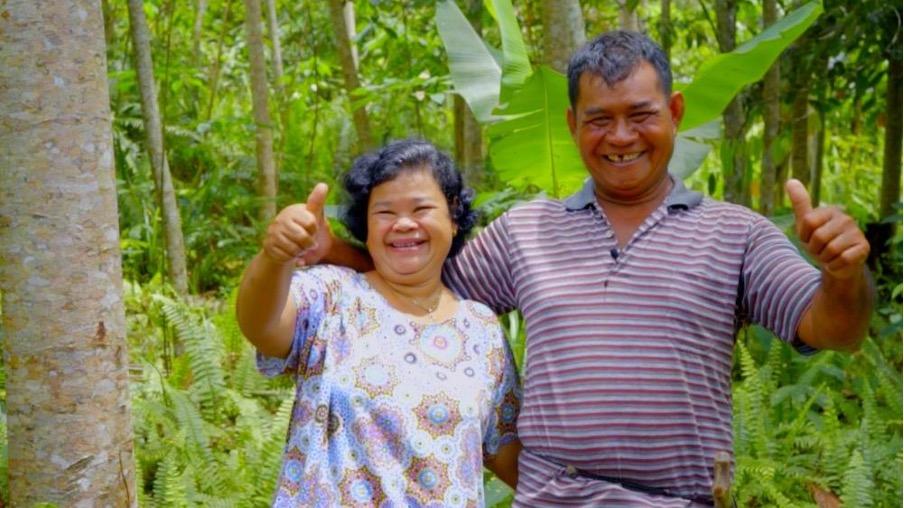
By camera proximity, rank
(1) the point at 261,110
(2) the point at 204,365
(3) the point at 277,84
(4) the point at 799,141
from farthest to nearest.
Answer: (3) the point at 277,84
(4) the point at 799,141
(1) the point at 261,110
(2) the point at 204,365

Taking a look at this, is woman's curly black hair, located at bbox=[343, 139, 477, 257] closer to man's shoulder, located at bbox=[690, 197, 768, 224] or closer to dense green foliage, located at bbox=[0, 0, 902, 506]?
man's shoulder, located at bbox=[690, 197, 768, 224]

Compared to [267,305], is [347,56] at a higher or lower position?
higher

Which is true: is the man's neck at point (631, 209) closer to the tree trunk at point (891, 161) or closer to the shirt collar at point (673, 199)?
the shirt collar at point (673, 199)

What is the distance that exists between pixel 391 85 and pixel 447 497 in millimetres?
3797

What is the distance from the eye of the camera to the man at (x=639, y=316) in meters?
2.45

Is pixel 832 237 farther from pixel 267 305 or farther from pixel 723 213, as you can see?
pixel 267 305

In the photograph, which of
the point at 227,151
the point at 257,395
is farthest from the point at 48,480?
the point at 227,151

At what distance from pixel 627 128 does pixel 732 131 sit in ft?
12.2

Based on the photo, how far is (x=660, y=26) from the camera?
6754mm

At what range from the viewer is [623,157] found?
100 inches

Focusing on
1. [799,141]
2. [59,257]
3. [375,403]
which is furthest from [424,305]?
[799,141]

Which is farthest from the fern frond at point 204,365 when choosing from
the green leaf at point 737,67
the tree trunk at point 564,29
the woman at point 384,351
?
the woman at point 384,351

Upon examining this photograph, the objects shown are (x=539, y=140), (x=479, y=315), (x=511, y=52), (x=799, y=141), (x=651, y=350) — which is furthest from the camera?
(x=799, y=141)

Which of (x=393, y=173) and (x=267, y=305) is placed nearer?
(x=267, y=305)
